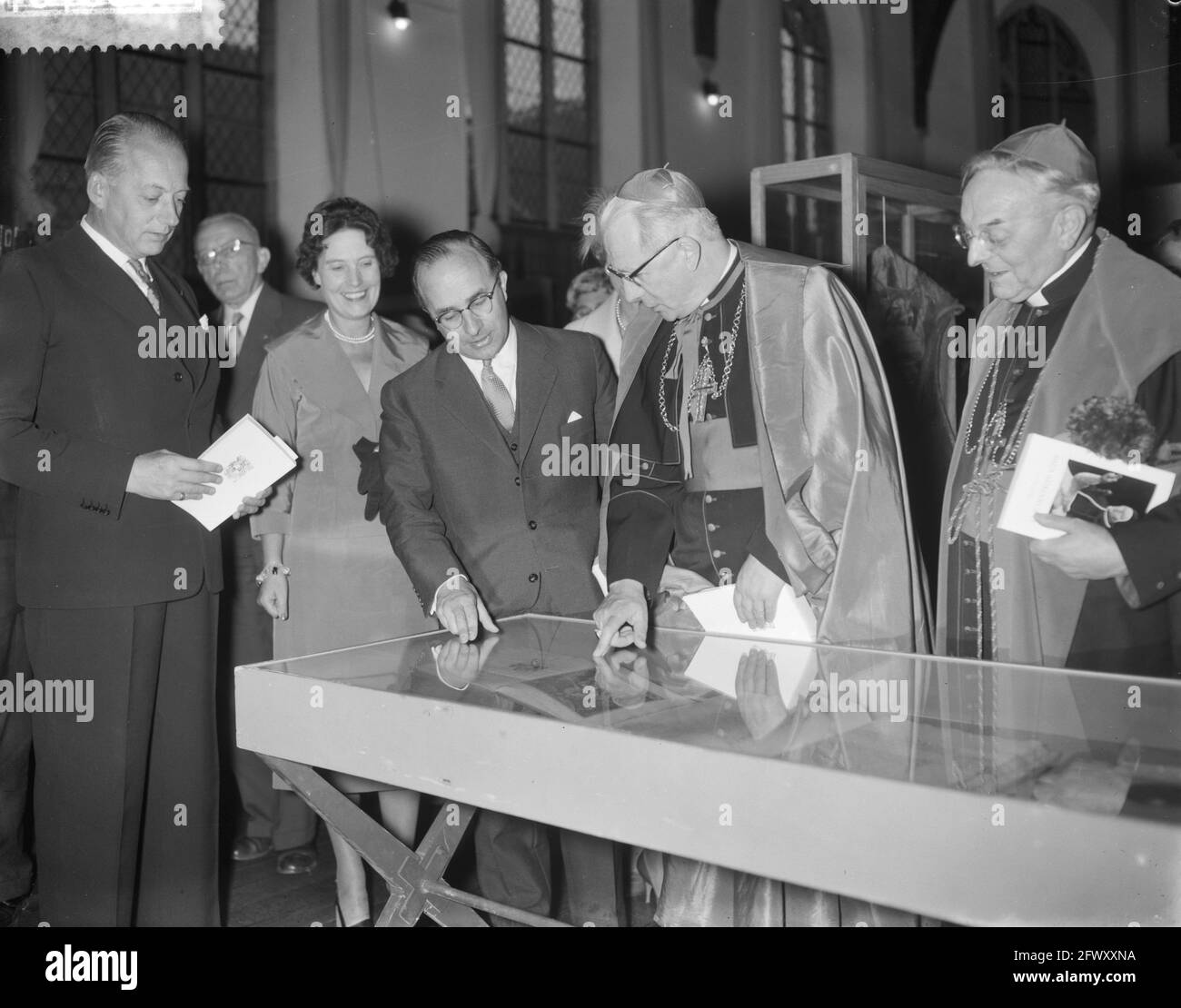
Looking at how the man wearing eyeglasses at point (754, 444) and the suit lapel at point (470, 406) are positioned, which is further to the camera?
the suit lapel at point (470, 406)

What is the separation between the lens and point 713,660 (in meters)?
1.92

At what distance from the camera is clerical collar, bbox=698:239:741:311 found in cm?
235

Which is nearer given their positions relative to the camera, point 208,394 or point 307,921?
point 208,394

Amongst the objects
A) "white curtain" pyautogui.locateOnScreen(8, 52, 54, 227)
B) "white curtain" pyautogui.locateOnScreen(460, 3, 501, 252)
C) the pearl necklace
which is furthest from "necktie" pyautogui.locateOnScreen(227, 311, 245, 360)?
"white curtain" pyautogui.locateOnScreen(460, 3, 501, 252)

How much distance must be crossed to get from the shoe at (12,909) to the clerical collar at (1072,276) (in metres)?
2.69

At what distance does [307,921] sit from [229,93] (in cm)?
511

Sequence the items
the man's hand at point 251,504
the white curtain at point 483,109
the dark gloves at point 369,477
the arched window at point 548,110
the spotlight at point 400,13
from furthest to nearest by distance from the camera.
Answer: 1. the arched window at point 548,110
2. the white curtain at point 483,109
3. the spotlight at point 400,13
4. the dark gloves at point 369,477
5. the man's hand at point 251,504

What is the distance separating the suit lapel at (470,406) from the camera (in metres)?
2.60

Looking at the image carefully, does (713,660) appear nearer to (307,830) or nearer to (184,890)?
(184,890)

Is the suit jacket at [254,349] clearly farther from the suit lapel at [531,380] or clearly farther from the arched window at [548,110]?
the arched window at [548,110]

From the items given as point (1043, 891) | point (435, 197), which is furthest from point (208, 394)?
point (435, 197)

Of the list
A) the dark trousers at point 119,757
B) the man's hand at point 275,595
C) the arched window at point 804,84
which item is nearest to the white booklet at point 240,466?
the dark trousers at point 119,757

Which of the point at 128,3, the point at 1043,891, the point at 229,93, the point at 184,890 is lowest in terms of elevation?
the point at 184,890

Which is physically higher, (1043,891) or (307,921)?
(1043,891)
